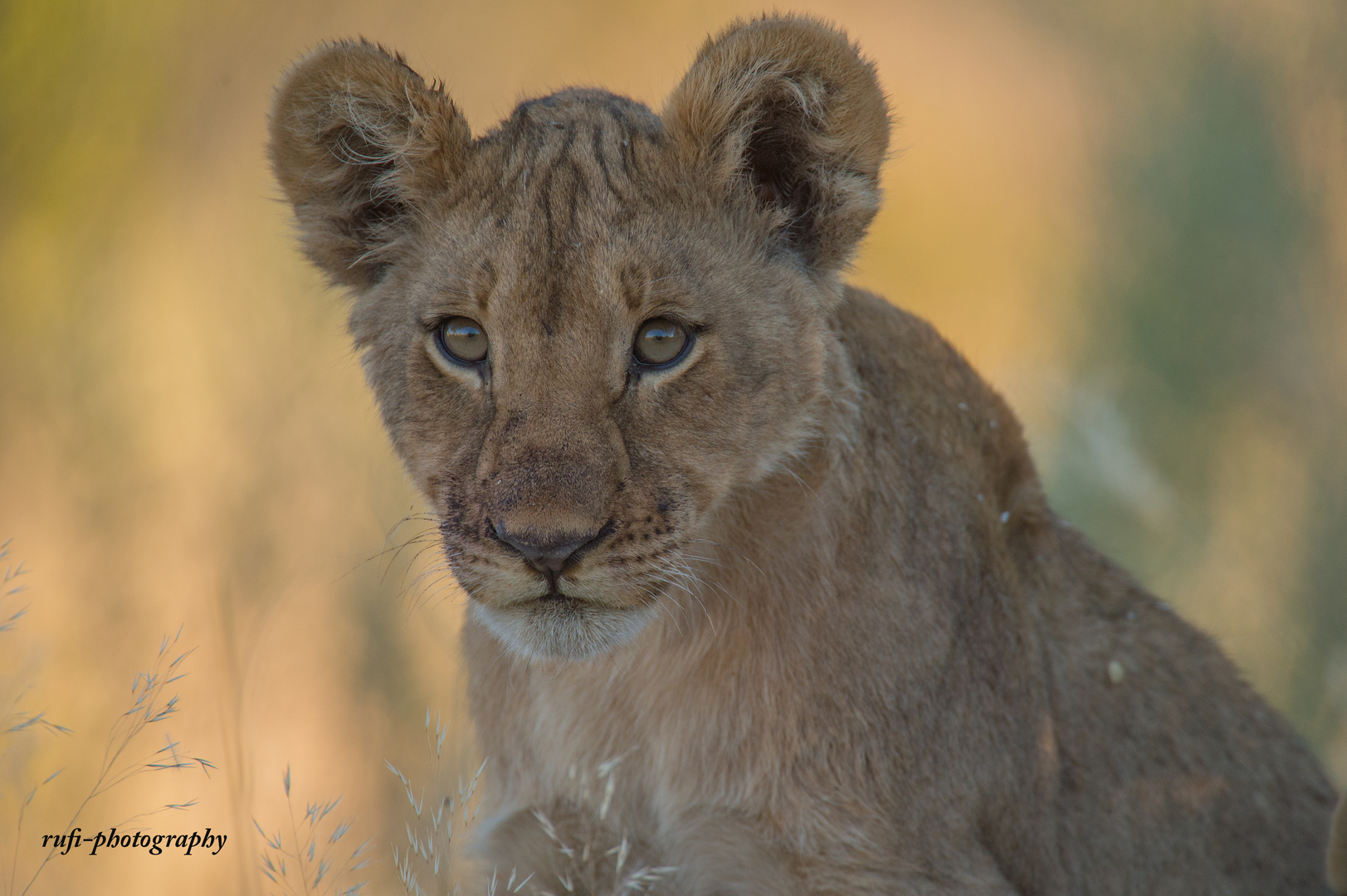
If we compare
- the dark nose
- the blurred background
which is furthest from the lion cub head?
the blurred background

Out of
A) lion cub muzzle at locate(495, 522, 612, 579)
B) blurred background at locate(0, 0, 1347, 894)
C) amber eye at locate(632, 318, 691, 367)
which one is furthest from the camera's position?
blurred background at locate(0, 0, 1347, 894)

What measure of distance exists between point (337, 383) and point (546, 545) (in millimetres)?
4372

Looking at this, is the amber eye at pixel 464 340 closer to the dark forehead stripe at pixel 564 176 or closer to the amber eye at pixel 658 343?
the dark forehead stripe at pixel 564 176

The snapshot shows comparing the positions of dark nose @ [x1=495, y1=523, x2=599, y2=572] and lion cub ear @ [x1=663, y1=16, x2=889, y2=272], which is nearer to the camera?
dark nose @ [x1=495, y1=523, x2=599, y2=572]

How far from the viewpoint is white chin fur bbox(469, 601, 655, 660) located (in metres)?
2.77

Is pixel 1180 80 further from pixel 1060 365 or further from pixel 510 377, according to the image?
pixel 510 377

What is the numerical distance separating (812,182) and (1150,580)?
414cm

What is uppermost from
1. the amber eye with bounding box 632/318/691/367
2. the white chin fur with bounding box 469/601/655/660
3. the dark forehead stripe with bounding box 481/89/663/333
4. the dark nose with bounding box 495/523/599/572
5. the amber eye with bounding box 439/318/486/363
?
the dark forehead stripe with bounding box 481/89/663/333

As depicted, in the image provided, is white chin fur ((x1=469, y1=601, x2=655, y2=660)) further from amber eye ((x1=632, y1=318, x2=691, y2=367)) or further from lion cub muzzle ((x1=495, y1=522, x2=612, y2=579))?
amber eye ((x1=632, y1=318, x2=691, y2=367))

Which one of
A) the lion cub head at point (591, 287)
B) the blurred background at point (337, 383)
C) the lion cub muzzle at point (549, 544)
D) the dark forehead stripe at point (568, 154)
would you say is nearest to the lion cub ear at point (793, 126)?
the lion cub head at point (591, 287)

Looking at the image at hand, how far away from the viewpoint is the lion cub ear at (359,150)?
10.00 ft

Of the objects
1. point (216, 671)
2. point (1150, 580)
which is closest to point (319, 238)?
point (216, 671)

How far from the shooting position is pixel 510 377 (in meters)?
2.81

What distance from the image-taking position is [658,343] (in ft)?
9.43
